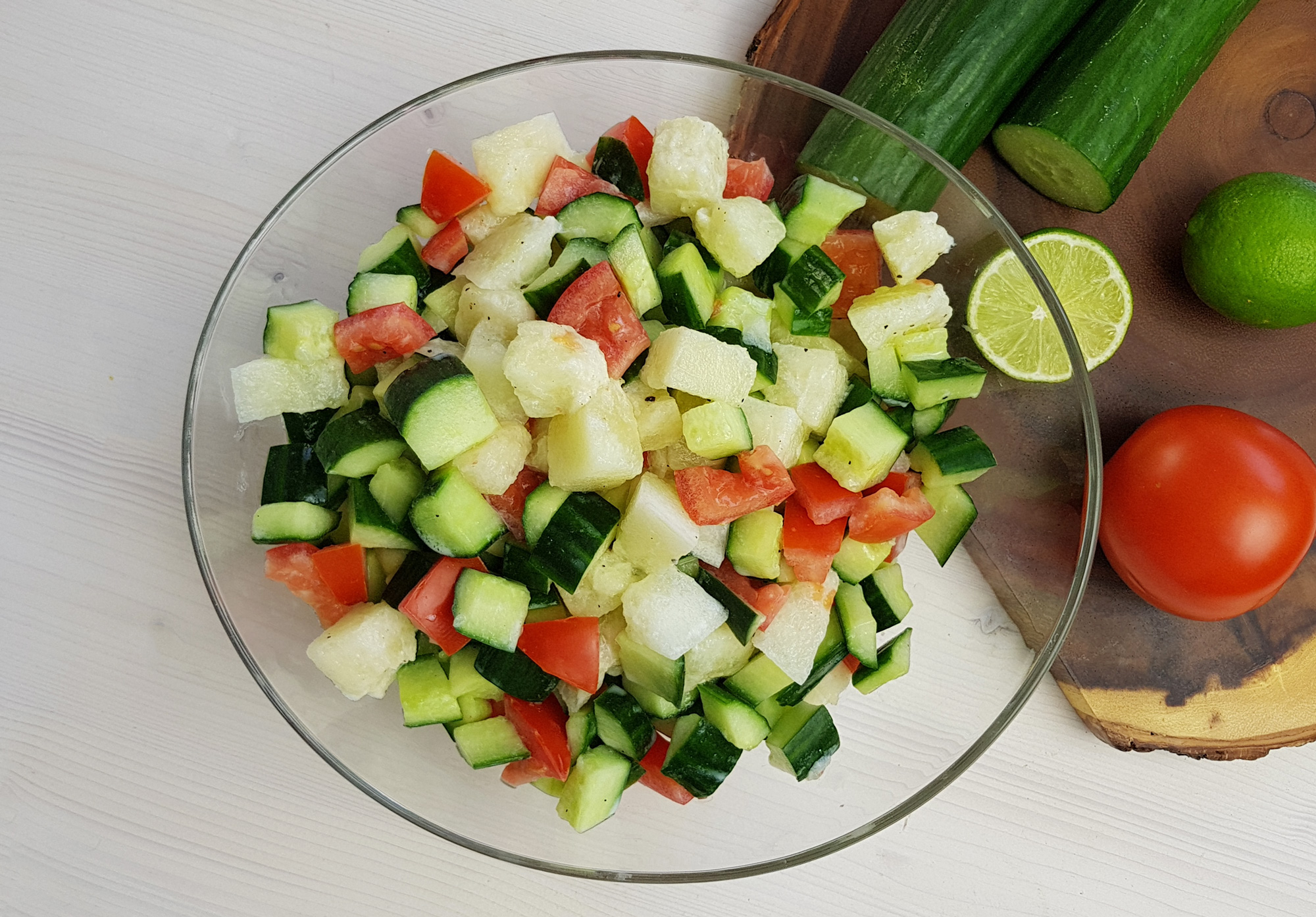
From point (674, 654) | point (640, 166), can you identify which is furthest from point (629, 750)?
point (640, 166)

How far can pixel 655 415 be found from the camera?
4.73 ft

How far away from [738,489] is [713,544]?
119 millimetres

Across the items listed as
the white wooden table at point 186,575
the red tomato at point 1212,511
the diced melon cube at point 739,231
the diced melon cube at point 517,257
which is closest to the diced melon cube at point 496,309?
the diced melon cube at point 517,257

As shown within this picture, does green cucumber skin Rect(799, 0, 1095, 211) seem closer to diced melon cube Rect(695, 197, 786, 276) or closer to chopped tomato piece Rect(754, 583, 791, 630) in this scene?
diced melon cube Rect(695, 197, 786, 276)

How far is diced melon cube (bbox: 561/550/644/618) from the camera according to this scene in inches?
57.2

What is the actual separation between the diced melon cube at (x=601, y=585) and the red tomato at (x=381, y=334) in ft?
1.53

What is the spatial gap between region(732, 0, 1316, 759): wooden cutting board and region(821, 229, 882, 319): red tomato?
459 millimetres

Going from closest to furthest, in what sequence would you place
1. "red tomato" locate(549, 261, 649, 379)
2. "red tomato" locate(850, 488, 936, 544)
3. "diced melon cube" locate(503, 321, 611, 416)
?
"diced melon cube" locate(503, 321, 611, 416)
"red tomato" locate(549, 261, 649, 379)
"red tomato" locate(850, 488, 936, 544)

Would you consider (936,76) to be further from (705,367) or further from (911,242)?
(705,367)

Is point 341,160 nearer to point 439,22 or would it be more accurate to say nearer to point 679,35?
point 439,22

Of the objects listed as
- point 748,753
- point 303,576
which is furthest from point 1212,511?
point 303,576

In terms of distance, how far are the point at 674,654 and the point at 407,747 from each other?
2.12ft

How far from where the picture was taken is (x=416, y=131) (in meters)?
1.76

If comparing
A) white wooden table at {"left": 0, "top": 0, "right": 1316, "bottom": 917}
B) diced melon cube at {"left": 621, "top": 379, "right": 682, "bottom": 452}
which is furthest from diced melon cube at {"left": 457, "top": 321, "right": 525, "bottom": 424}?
white wooden table at {"left": 0, "top": 0, "right": 1316, "bottom": 917}
